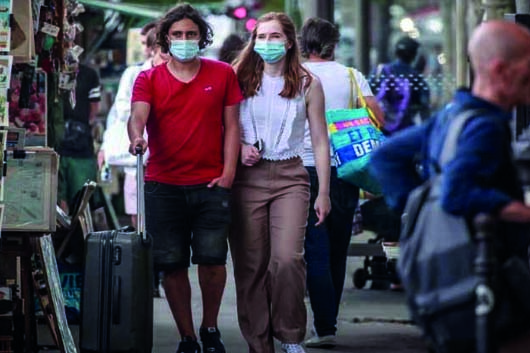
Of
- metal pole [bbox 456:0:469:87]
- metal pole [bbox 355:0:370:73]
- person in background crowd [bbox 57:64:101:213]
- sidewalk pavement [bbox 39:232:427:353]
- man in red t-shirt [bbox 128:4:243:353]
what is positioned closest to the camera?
man in red t-shirt [bbox 128:4:243:353]

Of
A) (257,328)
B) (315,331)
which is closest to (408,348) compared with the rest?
(315,331)

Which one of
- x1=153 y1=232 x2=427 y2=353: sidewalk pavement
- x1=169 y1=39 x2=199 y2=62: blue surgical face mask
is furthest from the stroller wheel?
x1=169 y1=39 x2=199 y2=62: blue surgical face mask

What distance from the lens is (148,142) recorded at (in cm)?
915

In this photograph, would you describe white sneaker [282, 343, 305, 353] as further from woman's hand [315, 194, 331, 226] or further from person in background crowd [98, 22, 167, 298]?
person in background crowd [98, 22, 167, 298]

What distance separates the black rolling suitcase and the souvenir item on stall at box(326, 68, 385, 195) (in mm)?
1967

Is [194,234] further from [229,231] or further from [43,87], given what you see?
[43,87]

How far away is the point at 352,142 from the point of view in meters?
10.3

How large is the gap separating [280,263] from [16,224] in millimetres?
1397

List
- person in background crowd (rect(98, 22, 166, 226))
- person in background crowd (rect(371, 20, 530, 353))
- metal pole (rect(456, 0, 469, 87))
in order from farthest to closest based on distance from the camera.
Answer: metal pole (rect(456, 0, 469, 87)) → person in background crowd (rect(98, 22, 166, 226)) → person in background crowd (rect(371, 20, 530, 353))

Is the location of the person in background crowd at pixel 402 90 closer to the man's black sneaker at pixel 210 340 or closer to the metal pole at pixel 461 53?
the metal pole at pixel 461 53

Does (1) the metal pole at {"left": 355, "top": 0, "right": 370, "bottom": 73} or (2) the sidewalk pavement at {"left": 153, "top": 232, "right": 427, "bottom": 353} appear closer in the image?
(2) the sidewalk pavement at {"left": 153, "top": 232, "right": 427, "bottom": 353}

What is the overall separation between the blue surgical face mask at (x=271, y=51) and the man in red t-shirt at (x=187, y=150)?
196mm

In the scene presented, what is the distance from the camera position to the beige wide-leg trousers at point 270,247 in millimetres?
8992

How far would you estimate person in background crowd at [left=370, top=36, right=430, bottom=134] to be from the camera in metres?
13.4
